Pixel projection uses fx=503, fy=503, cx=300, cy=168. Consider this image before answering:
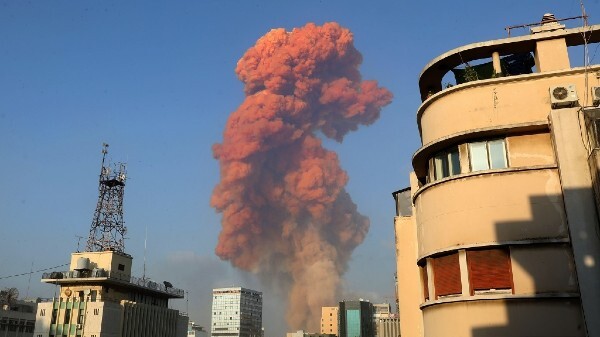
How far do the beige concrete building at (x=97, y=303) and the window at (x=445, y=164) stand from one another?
64.2 m

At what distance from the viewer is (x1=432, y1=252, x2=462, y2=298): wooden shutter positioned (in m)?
15.4

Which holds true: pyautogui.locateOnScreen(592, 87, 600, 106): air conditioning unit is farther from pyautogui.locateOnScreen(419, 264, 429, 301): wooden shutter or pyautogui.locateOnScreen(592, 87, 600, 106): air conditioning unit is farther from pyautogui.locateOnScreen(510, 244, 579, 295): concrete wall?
pyautogui.locateOnScreen(419, 264, 429, 301): wooden shutter

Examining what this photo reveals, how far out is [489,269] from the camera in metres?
14.9

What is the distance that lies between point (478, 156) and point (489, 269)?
3.66 meters

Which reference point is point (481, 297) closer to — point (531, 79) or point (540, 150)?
point (540, 150)

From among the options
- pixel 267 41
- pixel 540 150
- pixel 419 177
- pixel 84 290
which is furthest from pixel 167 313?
pixel 267 41

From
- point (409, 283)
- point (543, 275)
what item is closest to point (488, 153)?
point (543, 275)

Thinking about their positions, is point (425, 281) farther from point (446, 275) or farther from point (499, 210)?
point (499, 210)


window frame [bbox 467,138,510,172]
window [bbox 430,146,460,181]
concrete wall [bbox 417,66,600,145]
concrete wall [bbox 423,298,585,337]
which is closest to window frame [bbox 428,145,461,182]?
window [bbox 430,146,460,181]

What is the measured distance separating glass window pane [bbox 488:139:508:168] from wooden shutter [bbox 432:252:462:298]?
315cm

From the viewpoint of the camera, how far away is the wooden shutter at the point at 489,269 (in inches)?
578

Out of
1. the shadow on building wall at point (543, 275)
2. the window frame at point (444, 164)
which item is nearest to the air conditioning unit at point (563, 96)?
the shadow on building wall at point (543, 275)

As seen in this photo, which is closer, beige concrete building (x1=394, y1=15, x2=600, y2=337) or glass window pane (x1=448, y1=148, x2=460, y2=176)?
beige concrete building (x1=394, y1=15, x2=600, y2=337)

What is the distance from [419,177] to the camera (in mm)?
20281
